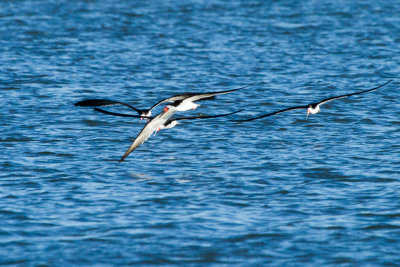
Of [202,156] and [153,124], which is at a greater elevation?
[153,124]

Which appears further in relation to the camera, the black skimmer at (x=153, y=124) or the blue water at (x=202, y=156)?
the black skimmer at (x=153, y=124)

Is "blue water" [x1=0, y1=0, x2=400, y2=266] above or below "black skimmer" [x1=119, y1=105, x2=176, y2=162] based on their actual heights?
below

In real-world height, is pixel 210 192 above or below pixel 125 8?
below

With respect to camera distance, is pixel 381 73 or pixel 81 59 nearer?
pixel 381 73

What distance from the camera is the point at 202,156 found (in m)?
15.1

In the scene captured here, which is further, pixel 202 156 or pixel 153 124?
pixel 202 156

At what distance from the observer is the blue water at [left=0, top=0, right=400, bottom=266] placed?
34.2ft

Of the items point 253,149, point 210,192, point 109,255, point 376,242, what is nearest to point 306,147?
point 253,149

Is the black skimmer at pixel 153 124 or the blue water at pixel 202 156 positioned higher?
the black skimmer at pixel 153 124

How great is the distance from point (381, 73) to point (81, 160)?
13016 millimetres

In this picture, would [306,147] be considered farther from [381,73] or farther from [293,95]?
[381,73]

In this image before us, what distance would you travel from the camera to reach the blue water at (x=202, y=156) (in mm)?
10430

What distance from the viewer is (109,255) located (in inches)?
394

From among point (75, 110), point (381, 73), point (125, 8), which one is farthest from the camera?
point (125, 8)
